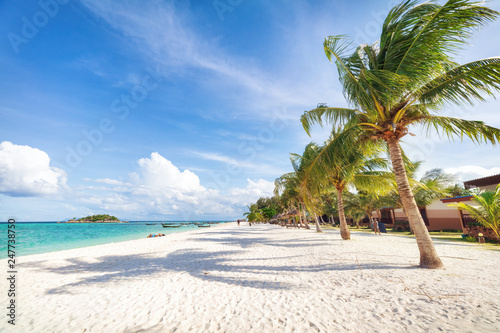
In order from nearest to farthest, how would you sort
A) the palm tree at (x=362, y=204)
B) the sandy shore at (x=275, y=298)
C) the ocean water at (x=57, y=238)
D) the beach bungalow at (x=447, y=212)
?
1. the sandy shore at (x=275, y=298)
2. the beach bungalow at (x=447, y=212)
3. the ocean water at (x=57, y=238)
4. the palm tree at (x=362, y=204)

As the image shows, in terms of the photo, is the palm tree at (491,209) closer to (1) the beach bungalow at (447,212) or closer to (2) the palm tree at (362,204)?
(1) the beach bungalow at (447,212)

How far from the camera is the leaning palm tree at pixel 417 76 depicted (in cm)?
500

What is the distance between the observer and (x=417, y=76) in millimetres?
5820

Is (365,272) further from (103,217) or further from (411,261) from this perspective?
(103,217)

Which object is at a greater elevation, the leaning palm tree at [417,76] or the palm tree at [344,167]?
the leaning palm tree at [417,76]

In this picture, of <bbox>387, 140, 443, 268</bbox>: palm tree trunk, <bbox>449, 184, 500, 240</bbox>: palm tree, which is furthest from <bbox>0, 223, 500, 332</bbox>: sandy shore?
<bbox>449, 184, 500, 240</bbox>: palm tree

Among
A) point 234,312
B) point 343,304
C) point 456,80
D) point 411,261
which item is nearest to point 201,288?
point 234,312

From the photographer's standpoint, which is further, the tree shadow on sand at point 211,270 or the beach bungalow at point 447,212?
the beach bungalow at point 447,212

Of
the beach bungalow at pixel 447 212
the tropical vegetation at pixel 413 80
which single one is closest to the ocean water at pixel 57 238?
the tropical vegetation at pixel 413 80

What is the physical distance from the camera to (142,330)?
3.29 meters

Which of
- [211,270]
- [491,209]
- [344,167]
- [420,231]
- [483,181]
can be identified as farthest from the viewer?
[483,181]

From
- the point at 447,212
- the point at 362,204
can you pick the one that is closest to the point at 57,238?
the point at 362,204

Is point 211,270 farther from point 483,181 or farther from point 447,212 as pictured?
point 483,181

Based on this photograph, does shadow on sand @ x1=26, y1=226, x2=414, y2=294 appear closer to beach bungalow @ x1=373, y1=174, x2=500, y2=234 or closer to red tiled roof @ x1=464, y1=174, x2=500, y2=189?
beach bungalow @ x1=373, y1=174, x2=500, y2=234
